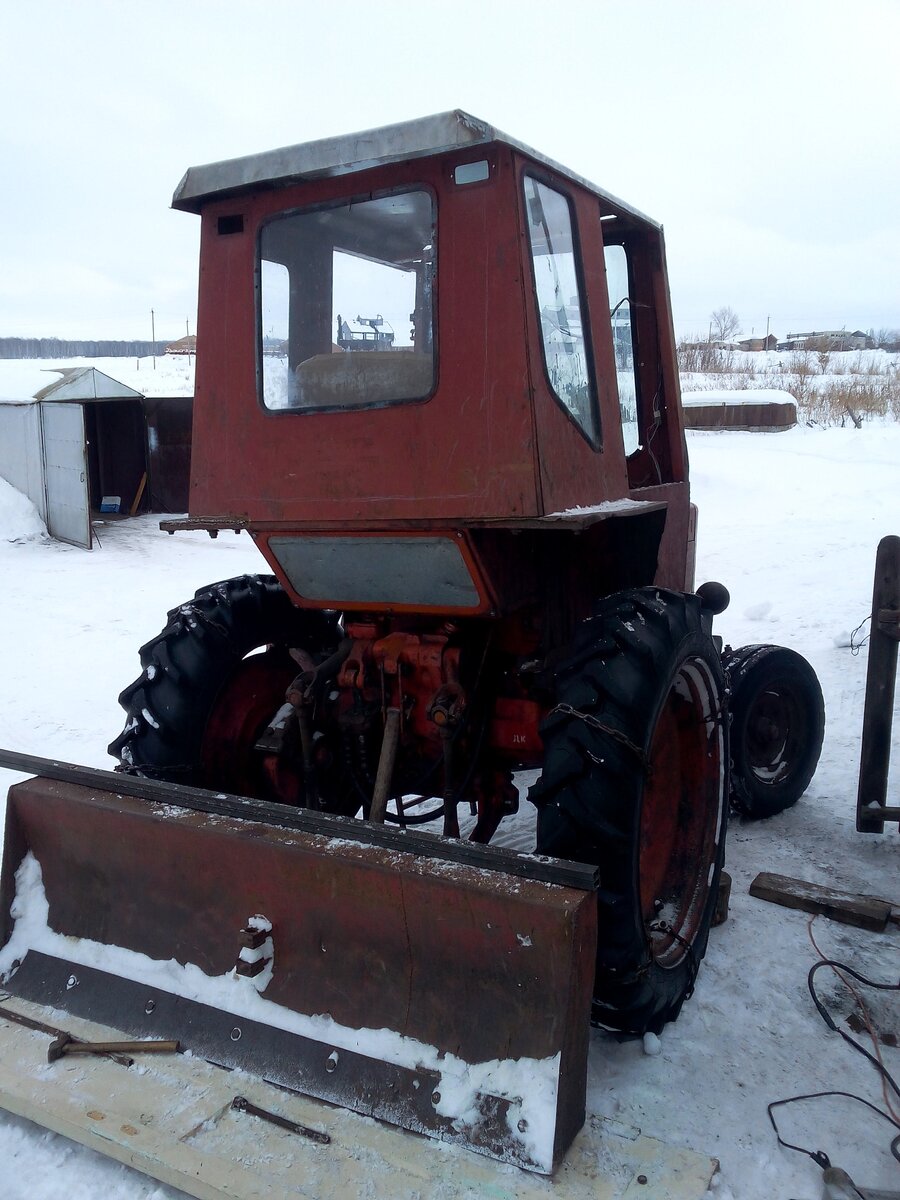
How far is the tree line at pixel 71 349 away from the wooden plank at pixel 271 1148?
48.2m

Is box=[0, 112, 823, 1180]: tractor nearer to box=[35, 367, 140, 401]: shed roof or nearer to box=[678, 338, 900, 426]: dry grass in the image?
box=[35, 367, 140, 401]: shed roof

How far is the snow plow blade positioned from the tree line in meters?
47.7

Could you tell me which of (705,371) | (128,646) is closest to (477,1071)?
(128,646)

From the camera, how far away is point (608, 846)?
8.13ft

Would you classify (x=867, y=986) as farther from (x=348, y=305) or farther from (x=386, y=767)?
(x=348, y=305)

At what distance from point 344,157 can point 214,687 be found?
1711 millimetres

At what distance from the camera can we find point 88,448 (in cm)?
1380

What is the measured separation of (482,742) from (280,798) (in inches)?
30.1

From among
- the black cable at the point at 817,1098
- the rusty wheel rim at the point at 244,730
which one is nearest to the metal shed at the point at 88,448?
the rusty wheel rim at the point at 244,730

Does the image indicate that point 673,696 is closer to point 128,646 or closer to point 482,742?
point 482,742

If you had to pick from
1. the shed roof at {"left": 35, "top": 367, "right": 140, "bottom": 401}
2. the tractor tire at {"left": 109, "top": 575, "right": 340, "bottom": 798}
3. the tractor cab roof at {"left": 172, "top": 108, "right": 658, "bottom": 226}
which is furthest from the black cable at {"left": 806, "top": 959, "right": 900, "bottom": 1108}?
the shed roof at {"left": 35, "top": 367, "right": 140, "bottom": 401}

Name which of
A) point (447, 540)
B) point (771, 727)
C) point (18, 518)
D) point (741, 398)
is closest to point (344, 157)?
point (447, 540)

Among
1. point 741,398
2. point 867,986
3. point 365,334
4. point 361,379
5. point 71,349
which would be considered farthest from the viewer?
point 71,349

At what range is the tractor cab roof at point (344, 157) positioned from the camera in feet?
7.71
